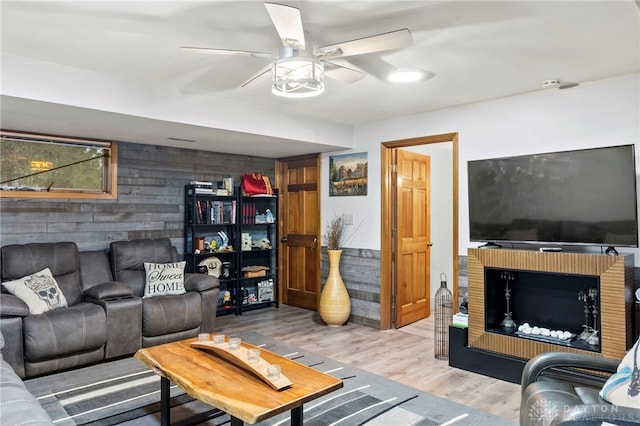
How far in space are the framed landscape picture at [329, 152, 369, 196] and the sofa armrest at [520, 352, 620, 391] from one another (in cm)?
300

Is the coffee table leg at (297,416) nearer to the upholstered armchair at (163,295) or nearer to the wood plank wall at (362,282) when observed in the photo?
the upholstered armchair at (163,295)

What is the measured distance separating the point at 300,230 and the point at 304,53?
358 centimetres

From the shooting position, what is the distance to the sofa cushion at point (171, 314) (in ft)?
12.4

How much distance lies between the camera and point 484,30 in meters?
2.37

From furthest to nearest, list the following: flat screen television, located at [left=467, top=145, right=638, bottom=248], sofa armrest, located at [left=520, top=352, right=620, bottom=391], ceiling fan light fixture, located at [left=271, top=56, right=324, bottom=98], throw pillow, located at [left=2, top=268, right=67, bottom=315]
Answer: throw pillow, located at [left=2, top=268, right=67, bottom=315], flat screen television, located at [left=467, top=145, right=638, bottom=248], ceiling fan light fixture, located at [left=271, top=56, right=324, bottom=98], sofa armrest, located at [left=520, top=352, right=620, bottom=391]

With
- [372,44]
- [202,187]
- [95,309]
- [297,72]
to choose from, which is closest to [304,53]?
[297,72]

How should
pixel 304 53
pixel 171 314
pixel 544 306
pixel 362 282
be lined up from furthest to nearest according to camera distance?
pixel 362 282 < pixel 171 314 < pixel 544 306 < pixel 304 53

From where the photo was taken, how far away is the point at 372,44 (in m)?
2.16

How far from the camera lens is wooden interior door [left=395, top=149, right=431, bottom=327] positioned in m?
4.79

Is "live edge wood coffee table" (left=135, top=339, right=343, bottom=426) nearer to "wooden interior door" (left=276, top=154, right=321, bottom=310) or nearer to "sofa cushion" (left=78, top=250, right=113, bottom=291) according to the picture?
"sofa cushion" (left=78, top=250, right=113, bottom=291)

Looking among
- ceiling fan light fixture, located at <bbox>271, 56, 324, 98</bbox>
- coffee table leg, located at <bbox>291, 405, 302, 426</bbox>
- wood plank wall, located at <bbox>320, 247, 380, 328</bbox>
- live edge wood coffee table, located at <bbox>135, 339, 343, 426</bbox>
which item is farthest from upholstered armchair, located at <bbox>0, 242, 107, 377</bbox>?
wood plank wall, located at <bbox>320, 247, 380, 328</bbox>

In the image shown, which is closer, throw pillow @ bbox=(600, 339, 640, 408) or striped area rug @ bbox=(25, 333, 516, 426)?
throw pillow @ bbox=(600, 339, 640, 408)

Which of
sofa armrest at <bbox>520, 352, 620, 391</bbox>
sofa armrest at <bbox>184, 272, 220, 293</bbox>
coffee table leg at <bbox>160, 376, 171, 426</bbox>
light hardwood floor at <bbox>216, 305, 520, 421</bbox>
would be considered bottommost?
light hardwood floor at <bbox>216, 305, 520, 421</bbox>

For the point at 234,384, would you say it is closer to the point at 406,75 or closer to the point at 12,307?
the point at 12,307
